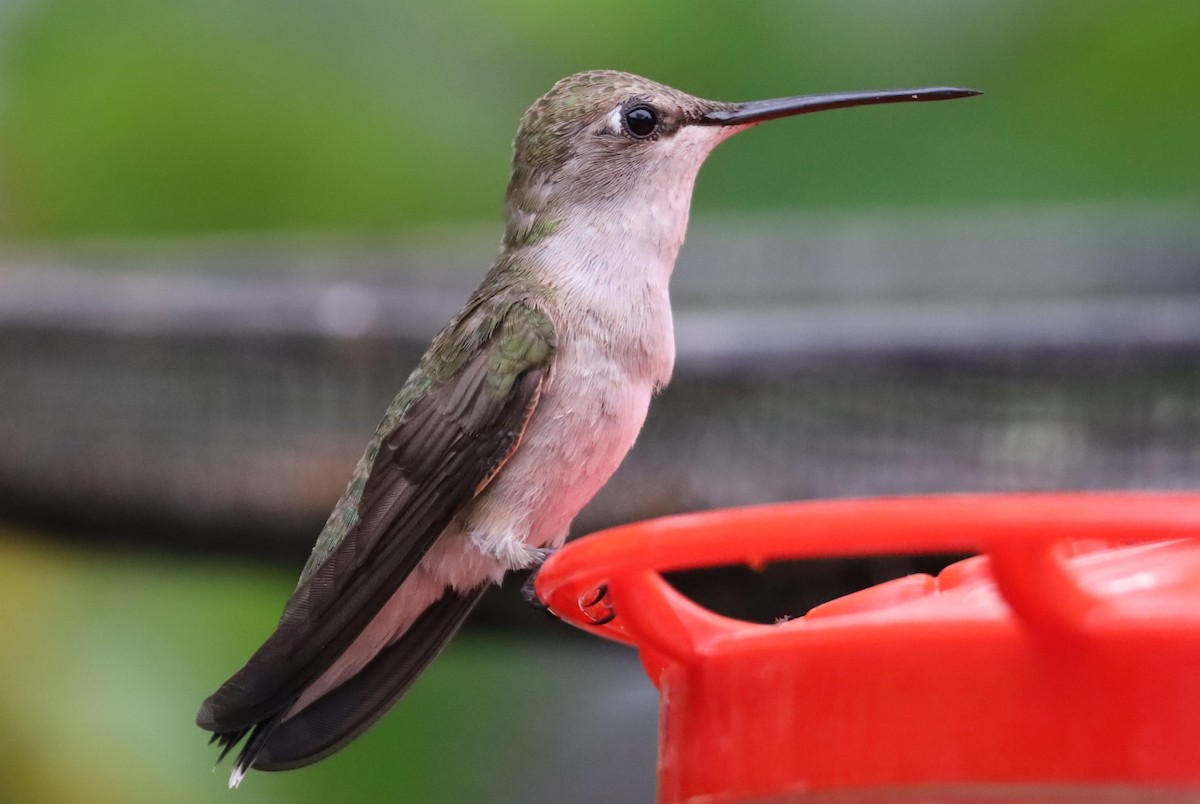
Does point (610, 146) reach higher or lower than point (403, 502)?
higher

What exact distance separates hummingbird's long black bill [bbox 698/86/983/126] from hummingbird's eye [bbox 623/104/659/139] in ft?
→ 0.52

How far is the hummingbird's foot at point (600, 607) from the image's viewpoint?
2131 mm

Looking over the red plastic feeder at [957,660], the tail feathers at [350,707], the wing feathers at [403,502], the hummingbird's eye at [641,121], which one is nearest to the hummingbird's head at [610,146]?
the hummingbird's eye at [641,121]

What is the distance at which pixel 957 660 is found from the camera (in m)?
1.49

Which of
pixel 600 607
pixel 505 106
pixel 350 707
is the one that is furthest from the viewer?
pixel 505 106

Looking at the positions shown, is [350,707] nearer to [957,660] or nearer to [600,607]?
[600,607]

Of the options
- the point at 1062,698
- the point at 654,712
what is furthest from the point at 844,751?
the point at 654,712

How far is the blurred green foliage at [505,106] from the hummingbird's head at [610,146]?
178 centimetres

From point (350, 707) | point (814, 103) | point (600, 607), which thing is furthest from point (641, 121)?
point (350, 707)

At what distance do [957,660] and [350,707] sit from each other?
163 centimetres

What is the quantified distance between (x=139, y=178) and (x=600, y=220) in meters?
2.78

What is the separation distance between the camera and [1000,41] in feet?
18.0

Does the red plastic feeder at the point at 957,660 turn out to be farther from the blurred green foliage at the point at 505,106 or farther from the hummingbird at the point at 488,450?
the blurred green foliage at the point at 505,106

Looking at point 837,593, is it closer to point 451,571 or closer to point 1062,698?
point 451,571
